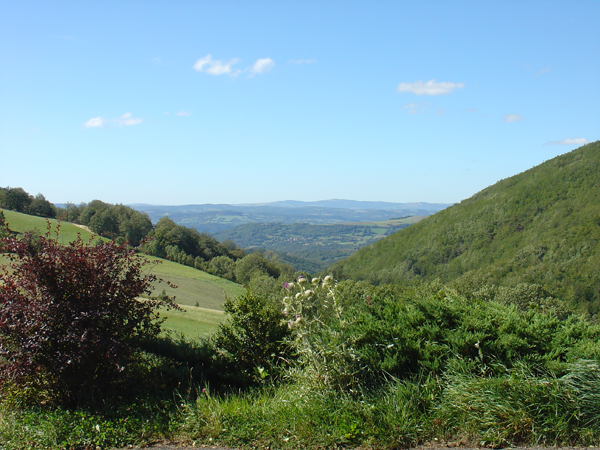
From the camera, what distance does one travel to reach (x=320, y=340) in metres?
4.78

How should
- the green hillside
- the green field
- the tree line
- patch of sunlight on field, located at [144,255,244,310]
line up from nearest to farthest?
the green field → patch of sunlight on field, located at [144,255,244,310] → the tree line → the green hillside

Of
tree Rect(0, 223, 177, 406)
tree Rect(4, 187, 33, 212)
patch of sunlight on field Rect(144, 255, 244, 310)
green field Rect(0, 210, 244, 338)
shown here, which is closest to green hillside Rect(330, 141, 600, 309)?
patch of sunlight on field Rect(144, 255, 244, 310)

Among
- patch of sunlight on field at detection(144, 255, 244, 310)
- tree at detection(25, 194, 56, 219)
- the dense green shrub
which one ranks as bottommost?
patch of sunlight on field at detection(144, 255, 244, 310)

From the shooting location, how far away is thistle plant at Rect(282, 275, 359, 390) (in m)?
4.57

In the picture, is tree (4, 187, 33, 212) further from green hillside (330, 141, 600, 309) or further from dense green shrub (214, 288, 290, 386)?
dense green shrub (214, 288, 290, 386)

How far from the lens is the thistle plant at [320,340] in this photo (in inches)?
180

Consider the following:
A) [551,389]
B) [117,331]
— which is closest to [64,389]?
[117,331]

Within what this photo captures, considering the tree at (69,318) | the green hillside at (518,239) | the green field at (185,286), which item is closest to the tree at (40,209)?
the green field at (185,286)

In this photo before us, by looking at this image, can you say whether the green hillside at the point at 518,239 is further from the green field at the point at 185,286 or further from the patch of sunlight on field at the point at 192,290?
the green field at the point at 185,286

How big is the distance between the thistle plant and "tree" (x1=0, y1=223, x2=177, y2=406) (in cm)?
192

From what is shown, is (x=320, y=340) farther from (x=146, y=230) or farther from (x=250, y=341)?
(x=146, y=230)

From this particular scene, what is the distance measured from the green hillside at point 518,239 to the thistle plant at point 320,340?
6702cm

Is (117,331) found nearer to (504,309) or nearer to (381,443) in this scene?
(381,443)

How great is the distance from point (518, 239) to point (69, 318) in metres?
101
